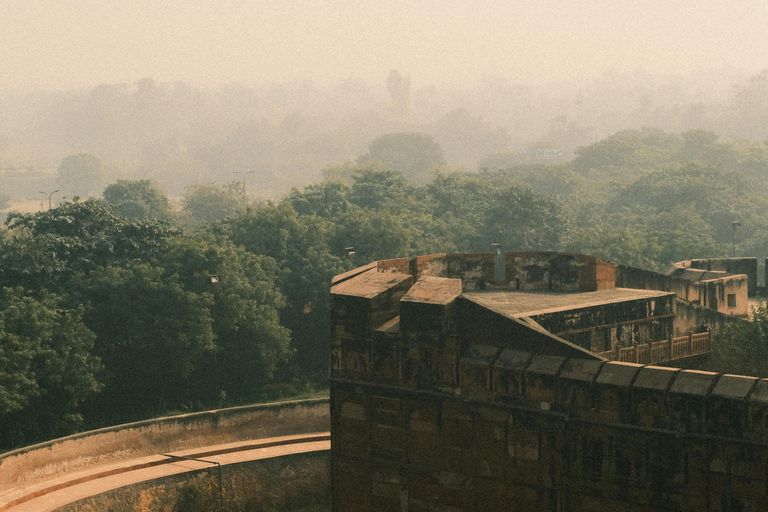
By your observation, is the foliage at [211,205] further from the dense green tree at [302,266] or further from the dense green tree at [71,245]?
the dense green tree at [71,245]

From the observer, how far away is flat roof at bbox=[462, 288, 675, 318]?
2762cm

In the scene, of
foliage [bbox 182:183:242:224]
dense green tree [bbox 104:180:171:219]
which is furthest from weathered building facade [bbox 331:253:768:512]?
foliage [bbox 182:183:242:224]

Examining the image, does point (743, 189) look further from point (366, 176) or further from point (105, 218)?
point (105, 218)

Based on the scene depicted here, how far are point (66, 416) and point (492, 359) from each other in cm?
2564

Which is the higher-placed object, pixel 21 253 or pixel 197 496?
pixel 21 253

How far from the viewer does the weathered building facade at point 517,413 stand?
66.1 ft

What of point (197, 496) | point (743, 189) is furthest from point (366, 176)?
point (197, 496)

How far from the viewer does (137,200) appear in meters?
105

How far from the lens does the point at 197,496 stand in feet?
111

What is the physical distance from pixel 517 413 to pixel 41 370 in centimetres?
2616

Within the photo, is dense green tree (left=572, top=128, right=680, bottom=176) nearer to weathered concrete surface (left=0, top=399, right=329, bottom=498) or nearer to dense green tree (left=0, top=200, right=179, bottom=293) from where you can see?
dense green tree (left=0, top=200, right=179, bottom=293)

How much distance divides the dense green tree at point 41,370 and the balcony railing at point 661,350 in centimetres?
2383

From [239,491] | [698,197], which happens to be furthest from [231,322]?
[698,197]

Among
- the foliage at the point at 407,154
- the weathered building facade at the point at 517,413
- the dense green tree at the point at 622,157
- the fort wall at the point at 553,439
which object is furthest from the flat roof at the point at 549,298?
the foliage at the point at 407,154
